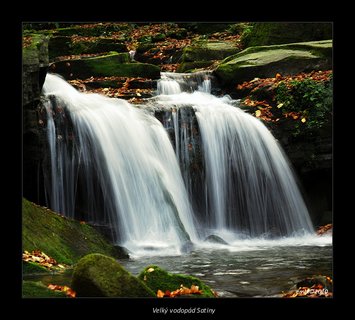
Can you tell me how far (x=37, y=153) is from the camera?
8258mm

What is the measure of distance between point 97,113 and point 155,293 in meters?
5.00

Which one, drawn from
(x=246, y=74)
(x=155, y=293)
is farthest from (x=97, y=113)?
(x=155, y=293)

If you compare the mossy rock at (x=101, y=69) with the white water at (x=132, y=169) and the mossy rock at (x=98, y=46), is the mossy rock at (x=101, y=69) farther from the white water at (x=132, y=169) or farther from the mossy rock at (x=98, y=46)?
the mossy rock at (x=98, y=46)

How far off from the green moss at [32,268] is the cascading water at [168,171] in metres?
2.19

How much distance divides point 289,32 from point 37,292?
11.0 metres

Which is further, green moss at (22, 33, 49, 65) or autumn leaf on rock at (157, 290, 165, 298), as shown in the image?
green moss at (22, 33, 49, 65)

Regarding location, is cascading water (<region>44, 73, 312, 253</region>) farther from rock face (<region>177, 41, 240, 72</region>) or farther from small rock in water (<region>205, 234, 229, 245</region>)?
rock face (<region>177, 41, 240, 72</region>)

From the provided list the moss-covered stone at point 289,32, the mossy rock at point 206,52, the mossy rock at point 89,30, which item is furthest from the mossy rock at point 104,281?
the mossy rock at point 89,30

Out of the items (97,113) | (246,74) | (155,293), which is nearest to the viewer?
(155,293)

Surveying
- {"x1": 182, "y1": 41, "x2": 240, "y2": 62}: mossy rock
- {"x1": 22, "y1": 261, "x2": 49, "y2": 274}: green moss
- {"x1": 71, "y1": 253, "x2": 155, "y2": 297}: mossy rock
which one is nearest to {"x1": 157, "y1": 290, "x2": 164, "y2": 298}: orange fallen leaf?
{"x1": 71, "y1": 253, "x2": 155, "y2": 297}: mossy rock

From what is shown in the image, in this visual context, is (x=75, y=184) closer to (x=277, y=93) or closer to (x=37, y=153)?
(x=37, y=153)

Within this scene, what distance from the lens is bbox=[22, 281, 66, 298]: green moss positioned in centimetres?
450

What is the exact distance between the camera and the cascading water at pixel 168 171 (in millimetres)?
8234

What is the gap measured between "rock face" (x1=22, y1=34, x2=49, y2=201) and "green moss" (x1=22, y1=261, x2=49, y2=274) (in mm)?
2516
